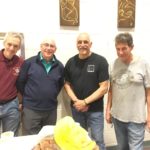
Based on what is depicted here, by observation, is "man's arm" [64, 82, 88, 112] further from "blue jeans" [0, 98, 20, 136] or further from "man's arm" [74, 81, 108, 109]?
"blue jeans" [0, 98, 20, 136]

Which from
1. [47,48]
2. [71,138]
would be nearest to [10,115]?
[47,48]

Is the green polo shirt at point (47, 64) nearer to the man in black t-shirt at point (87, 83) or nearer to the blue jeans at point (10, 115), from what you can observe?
the man in black t-shirt at point (87, 83)

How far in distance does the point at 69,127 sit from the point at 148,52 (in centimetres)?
203

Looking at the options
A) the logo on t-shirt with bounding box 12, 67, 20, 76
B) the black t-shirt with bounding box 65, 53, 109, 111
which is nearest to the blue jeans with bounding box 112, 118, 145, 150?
the black t-shirt with bounding box 65, 53, 109, 111

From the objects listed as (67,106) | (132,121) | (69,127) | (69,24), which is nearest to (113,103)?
(132,121)

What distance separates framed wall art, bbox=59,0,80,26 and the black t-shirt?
0.39 metres

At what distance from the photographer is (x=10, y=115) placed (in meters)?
2.18

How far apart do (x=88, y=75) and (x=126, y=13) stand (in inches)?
32.7

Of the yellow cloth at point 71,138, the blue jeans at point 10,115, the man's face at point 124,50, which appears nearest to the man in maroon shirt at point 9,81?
the blue jeans at point 10,115

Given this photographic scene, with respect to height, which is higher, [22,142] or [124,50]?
[124,50]

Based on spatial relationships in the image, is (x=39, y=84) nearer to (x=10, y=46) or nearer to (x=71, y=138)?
(x=10, y=46)

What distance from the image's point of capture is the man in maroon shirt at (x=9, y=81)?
6.93 ft

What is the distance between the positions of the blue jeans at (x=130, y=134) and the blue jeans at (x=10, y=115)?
806mm

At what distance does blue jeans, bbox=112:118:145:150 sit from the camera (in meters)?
2.03
